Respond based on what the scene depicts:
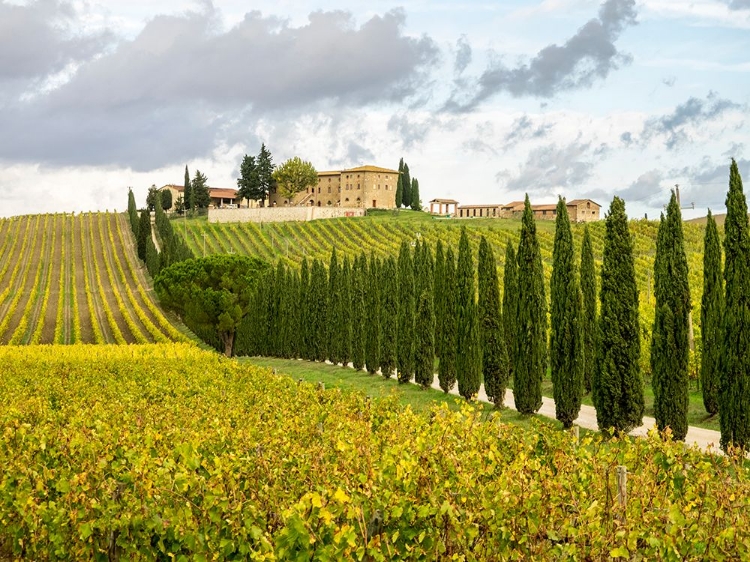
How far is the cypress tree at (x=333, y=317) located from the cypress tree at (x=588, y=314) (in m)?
16.5

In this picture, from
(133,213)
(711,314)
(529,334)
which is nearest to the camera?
(529,334)

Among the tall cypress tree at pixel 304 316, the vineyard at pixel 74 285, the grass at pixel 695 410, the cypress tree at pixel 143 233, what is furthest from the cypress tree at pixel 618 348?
the cypress tree at pixel 143 233

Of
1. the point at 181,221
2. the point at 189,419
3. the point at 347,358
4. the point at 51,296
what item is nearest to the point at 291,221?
the point at 181,221

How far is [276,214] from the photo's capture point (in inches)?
4491

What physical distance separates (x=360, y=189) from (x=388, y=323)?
92261 millimetres

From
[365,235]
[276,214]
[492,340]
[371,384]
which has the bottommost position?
[371,384]

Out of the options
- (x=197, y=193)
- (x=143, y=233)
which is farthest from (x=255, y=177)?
(x=143, y=233)

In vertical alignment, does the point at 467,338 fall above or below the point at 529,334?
below

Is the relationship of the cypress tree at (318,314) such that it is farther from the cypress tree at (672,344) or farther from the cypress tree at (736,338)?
the cypress tree at (736,338)

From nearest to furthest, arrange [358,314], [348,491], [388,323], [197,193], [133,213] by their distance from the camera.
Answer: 1. [348,491]
2. [388,323]
3. [358,314]
4. [133,213]
5. [197,193]

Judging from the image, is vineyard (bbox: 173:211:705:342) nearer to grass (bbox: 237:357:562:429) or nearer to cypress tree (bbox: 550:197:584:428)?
grass (bbox: 237:357:562:429)

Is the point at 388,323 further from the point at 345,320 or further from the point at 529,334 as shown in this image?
the point at 529,334

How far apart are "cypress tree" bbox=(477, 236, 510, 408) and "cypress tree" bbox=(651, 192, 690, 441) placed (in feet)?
23.3

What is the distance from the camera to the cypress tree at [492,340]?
95.4 ft
